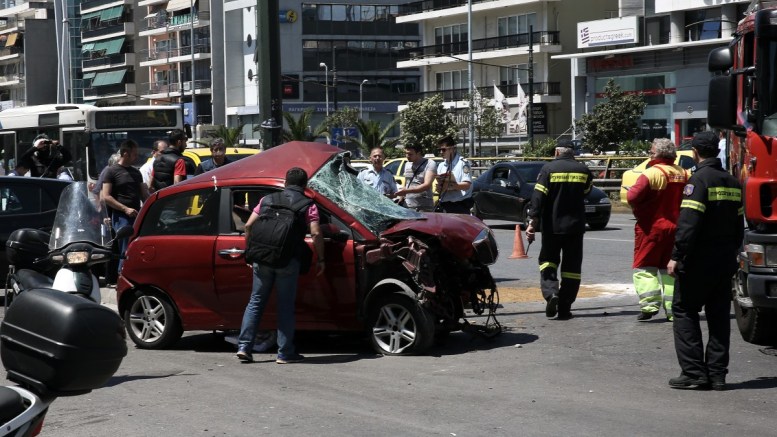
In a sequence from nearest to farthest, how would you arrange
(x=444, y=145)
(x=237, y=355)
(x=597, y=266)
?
1. (x=237, y=355)
2. (x=444, y=145)
3. (x=597, y=266)

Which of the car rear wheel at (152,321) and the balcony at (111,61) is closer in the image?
the car rear wheel at (152,321)

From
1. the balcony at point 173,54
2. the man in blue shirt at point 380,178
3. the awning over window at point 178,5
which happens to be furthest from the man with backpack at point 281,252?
the awning over window at point 178,5

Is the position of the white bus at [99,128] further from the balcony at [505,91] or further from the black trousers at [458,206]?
the balcony at [505,91]

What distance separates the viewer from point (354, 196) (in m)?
10.6

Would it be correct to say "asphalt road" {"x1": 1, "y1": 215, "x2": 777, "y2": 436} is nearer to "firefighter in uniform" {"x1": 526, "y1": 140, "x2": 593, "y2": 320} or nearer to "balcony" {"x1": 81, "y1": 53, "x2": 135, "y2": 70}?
"firefighter in uniform" {"x1": 526, "y1": 140, "x2": 593, "y2": 320}

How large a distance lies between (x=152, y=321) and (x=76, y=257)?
324 centimetres

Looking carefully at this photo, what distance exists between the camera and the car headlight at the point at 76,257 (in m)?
7.54

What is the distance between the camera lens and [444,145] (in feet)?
46.1

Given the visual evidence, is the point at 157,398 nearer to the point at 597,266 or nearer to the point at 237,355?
the point at 237,355


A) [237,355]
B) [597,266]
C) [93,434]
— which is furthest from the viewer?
[597,266]

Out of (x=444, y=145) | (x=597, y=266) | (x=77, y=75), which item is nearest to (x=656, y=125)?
(x=597, y=266)

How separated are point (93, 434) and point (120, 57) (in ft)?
355

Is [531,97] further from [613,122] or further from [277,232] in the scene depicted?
[277,232]

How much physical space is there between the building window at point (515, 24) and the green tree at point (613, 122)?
14659 millimetres
